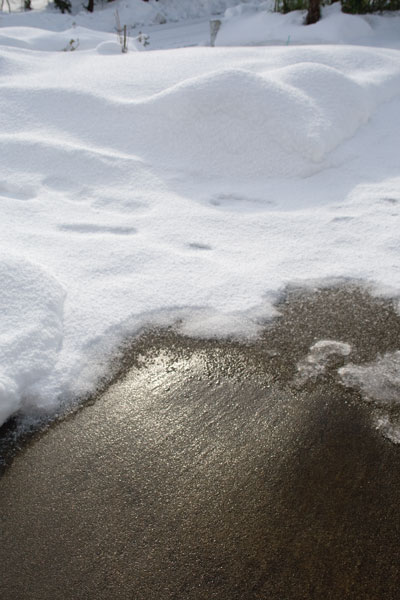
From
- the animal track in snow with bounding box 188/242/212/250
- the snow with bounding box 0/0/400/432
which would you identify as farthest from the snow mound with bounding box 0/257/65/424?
the animal track in snow with bounding box 188/242/212/250

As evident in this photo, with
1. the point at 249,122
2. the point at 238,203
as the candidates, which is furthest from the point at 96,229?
the point at 249,122

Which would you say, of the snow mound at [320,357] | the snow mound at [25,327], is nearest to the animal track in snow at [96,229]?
the snow mound at [25,327]

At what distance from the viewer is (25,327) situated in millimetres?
2098

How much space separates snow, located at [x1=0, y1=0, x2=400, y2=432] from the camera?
7.40 ft

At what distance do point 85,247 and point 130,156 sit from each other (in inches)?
47.0

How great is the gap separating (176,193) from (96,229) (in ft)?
2.16

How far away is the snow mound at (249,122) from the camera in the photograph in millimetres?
3625

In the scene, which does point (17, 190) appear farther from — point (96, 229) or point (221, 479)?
point (221, 479)

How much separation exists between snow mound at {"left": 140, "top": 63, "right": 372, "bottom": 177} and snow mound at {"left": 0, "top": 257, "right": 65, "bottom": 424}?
1707mm

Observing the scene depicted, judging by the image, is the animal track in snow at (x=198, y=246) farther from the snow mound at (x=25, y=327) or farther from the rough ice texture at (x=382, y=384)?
the rough ice texture at (x=382, y=384)

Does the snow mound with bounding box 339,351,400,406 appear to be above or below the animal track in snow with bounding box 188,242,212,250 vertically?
below

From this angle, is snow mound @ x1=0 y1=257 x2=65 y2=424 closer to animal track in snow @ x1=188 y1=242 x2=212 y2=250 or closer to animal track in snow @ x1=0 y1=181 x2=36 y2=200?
animal track in snow @ x1=188 y1=242 x2=212 y2=250

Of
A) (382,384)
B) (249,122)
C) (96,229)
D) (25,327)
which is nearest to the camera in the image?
(382,384)

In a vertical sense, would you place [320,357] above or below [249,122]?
below
